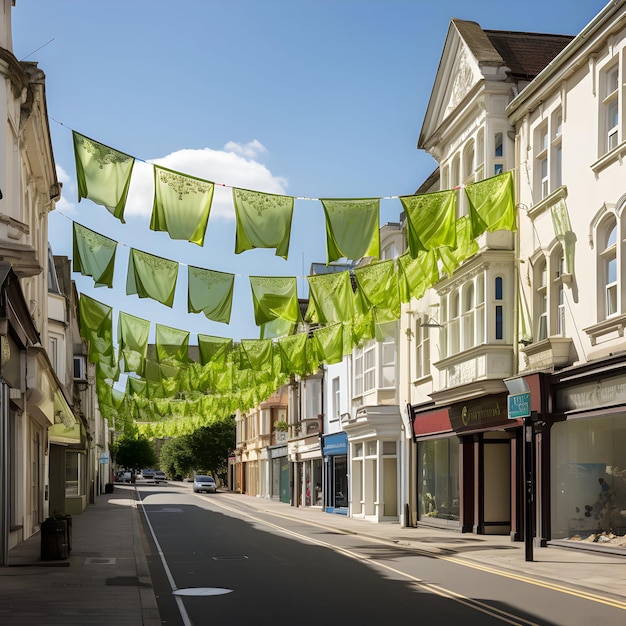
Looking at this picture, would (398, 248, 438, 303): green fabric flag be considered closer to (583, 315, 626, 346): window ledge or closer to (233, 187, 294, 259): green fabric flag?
(583, 315, 626, 346): window ledge

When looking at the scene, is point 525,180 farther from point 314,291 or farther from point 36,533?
point 36,533

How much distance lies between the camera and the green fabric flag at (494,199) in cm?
2136

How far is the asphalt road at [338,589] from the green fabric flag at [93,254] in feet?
18.5

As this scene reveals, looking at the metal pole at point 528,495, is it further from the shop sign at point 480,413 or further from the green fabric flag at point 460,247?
the shop sign at point 480,413

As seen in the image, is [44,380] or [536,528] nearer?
[536,528]

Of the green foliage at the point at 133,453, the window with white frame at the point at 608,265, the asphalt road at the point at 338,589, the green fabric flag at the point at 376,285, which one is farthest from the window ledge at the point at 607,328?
the green foliage at the point at 133,453

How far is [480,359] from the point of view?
25.8m

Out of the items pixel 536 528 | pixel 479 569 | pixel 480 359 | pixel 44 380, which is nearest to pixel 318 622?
pixel 479 569

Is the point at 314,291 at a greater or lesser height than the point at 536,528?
greater

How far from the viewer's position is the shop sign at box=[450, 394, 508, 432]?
26.2m

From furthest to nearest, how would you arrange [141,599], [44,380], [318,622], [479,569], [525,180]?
1. [44,380]
2. [525,180]
3. [479,569]
4. [141,599]
5. [318,622]

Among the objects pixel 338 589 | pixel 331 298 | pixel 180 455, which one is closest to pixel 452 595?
pixel 338 589

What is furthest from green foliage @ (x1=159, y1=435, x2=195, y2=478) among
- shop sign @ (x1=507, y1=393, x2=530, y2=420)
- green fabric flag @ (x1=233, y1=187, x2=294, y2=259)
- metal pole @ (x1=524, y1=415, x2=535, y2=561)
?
green fabric flag @ (x1=233, y1=187, x2=294, y2=259)

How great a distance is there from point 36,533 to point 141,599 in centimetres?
1654
